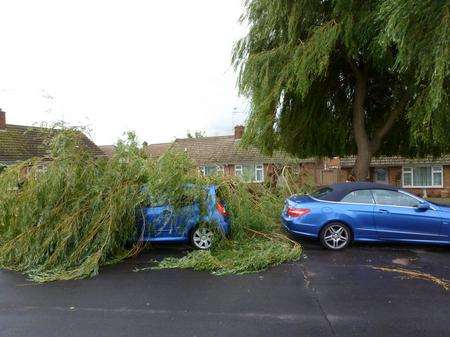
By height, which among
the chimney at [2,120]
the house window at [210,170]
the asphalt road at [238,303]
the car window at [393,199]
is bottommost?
the asphalt road at [238,303]

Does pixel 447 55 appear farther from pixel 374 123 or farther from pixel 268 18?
pixel 374 123

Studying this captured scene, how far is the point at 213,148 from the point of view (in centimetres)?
4462

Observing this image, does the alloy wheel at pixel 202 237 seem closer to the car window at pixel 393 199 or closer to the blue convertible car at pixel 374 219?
the blue convertible car at pixel 374 219

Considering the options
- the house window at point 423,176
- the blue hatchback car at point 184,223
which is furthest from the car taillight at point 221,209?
the house window at point 423,176

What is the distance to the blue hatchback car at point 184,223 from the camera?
956 cm

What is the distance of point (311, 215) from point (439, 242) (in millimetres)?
2664

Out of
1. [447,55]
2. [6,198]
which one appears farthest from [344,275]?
[6,198]

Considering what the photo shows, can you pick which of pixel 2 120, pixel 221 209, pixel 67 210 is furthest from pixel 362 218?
pixel 2 120

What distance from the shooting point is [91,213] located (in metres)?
8.96

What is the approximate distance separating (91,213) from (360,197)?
5507mm

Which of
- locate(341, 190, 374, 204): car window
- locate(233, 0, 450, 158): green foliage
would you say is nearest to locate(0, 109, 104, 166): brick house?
locate(233, 0, 450, 158): green foliage

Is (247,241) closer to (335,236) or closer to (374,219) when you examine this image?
(335,236)

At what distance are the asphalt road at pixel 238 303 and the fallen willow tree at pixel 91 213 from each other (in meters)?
0.44

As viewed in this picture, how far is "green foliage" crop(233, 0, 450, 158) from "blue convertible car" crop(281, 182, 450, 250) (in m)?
2.86
